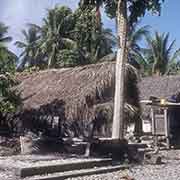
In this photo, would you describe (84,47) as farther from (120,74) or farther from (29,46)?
(120,74)

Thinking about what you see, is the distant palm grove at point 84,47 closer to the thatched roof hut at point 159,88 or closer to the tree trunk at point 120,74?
the thatched roof hut at point 159,88

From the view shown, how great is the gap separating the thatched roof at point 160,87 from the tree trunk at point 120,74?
32.8ft

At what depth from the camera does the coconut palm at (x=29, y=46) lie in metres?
42.3

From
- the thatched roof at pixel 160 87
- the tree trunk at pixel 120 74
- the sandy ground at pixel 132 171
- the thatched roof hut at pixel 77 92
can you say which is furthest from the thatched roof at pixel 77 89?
the thatched roof at pixel 160 87

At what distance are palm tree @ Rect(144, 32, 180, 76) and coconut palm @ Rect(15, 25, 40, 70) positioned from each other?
422 inches

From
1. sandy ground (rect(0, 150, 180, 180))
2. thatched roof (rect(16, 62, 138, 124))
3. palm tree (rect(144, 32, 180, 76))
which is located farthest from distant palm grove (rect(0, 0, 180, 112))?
sandy ground (rect(0, 150, 180, 180))

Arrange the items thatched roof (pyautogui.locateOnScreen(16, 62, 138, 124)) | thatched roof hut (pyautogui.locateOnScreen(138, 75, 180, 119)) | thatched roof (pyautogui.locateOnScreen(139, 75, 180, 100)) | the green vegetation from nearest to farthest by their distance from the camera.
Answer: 1. the green vegetation
2. thatched roof (pyautogui.locateOnScreen(16, 62, 138, 124))
3. thatched roof hut (pyautogui.locateOnScreen(138, 75, 180, 119))
4. thatched roof (pyautogui.locateOnScreen(139, 75, 180, 100))

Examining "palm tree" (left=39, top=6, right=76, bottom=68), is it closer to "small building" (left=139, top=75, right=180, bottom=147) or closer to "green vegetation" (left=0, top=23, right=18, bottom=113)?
"small building" (left=139, top=75, right=180, bottom=147)

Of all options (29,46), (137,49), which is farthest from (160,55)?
(29,46)

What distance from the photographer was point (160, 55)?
1506 inches

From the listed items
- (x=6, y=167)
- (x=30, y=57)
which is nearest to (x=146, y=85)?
(x=30, y=57)

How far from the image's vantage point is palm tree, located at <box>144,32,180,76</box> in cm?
3825

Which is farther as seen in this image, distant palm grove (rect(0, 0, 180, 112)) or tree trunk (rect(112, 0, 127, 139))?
distant palm grove (rect(0, 0, 180, 112))

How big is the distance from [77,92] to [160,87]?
35.3ft
